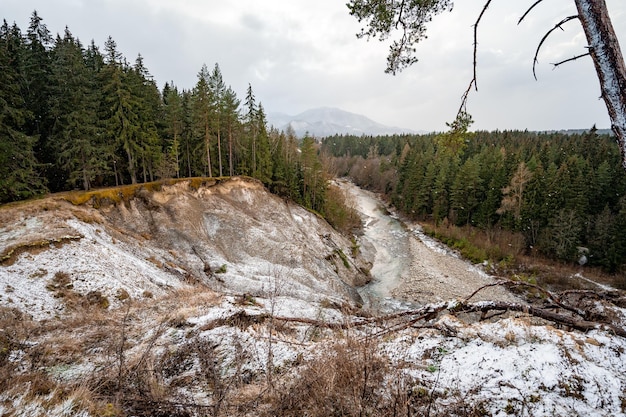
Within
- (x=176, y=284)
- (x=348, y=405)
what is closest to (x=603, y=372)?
(x=348, y=405)

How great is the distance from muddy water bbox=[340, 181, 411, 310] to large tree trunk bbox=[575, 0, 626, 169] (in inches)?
596

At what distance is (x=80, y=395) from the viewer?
10.5 ft

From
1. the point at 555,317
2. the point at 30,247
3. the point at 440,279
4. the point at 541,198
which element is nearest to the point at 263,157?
the point at 440,279

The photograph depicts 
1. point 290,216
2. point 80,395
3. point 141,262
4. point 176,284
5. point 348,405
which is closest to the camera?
point 348,405

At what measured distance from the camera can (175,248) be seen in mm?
22906

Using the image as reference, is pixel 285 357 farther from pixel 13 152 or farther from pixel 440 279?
pixel 440 279

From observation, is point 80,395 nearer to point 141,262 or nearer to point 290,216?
point 141,262

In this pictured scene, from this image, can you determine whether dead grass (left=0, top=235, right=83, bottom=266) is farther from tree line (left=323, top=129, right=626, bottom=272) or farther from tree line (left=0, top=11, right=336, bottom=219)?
tree line (left=323, top=129, right=626, bottom=272)

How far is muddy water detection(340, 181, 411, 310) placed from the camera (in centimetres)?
2606

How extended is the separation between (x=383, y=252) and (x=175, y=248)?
85.3 ft

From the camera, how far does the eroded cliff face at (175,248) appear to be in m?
12.0

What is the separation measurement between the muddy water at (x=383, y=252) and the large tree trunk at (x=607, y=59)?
15.1 metres

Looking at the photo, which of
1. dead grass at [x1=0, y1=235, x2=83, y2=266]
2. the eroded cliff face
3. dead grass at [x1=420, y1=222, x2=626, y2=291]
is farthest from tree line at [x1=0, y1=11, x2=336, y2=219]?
dead grass at [x1=420, y1=222, x2=626, y2=291]

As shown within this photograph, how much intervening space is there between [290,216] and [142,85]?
22769mm
